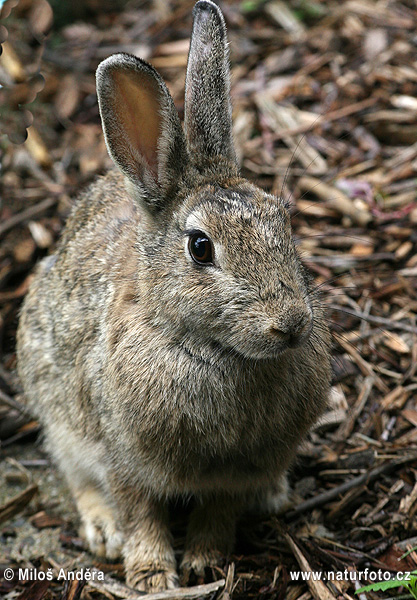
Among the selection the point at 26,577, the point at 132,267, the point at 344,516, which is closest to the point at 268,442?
the point at 344,516

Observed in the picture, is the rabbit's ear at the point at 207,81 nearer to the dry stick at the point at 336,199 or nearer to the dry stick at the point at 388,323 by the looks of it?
the dry stick at the point at 388,323

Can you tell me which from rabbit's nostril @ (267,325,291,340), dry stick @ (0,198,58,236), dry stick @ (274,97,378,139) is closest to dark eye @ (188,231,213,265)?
rabbit's nostril @ (267,325,291,340)

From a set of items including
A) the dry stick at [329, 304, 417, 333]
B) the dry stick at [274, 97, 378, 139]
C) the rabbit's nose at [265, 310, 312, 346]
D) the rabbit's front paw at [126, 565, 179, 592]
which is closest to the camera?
the rabbit's nose at [265, 310, 312, 346]

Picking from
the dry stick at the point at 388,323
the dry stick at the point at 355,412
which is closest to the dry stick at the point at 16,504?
the dry stick at the point at 355,412

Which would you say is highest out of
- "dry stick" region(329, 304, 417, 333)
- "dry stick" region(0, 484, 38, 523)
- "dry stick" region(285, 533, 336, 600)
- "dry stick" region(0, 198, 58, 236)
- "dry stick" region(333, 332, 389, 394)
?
"dry stick" region(0, 198, 58, 236)

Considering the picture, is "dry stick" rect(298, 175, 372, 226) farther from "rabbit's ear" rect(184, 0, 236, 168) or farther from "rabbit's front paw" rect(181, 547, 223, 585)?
"rabbit's front paw" rect(181, 547, 223, 585)
